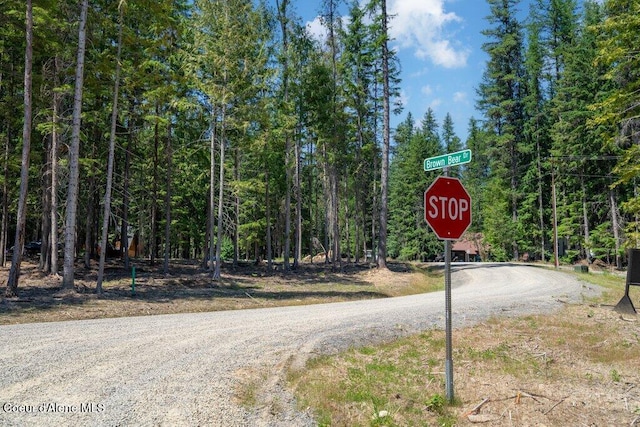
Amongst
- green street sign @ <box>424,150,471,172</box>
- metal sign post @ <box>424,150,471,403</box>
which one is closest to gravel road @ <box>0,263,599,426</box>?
metal sign post @ <box>424,150,471,403</box>

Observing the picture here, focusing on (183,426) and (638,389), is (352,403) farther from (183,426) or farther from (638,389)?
(638,389)

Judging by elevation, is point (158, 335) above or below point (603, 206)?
below

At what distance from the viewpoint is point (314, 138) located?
28609mm

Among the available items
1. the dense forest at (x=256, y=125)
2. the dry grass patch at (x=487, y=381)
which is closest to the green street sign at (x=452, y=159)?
the dry grass patch at (x=487, y=381)

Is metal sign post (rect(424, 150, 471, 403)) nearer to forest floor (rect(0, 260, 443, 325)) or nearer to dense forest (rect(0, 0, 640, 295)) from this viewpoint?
forest floor (rect(0, 260, 443, 325))

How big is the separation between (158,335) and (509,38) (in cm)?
4861

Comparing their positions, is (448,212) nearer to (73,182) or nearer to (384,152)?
(73,182)

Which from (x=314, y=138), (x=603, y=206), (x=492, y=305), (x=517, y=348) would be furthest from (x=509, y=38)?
(x=517, y=348)

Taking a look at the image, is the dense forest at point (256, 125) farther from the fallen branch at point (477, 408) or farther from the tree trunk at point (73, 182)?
the fallen branch at point (477, 408)

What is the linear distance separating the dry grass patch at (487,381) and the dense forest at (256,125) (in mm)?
9286

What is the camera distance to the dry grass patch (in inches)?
192

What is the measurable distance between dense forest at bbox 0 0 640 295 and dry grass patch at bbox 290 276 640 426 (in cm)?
929

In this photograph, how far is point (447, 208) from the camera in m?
5.00

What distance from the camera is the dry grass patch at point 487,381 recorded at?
16.0ft
